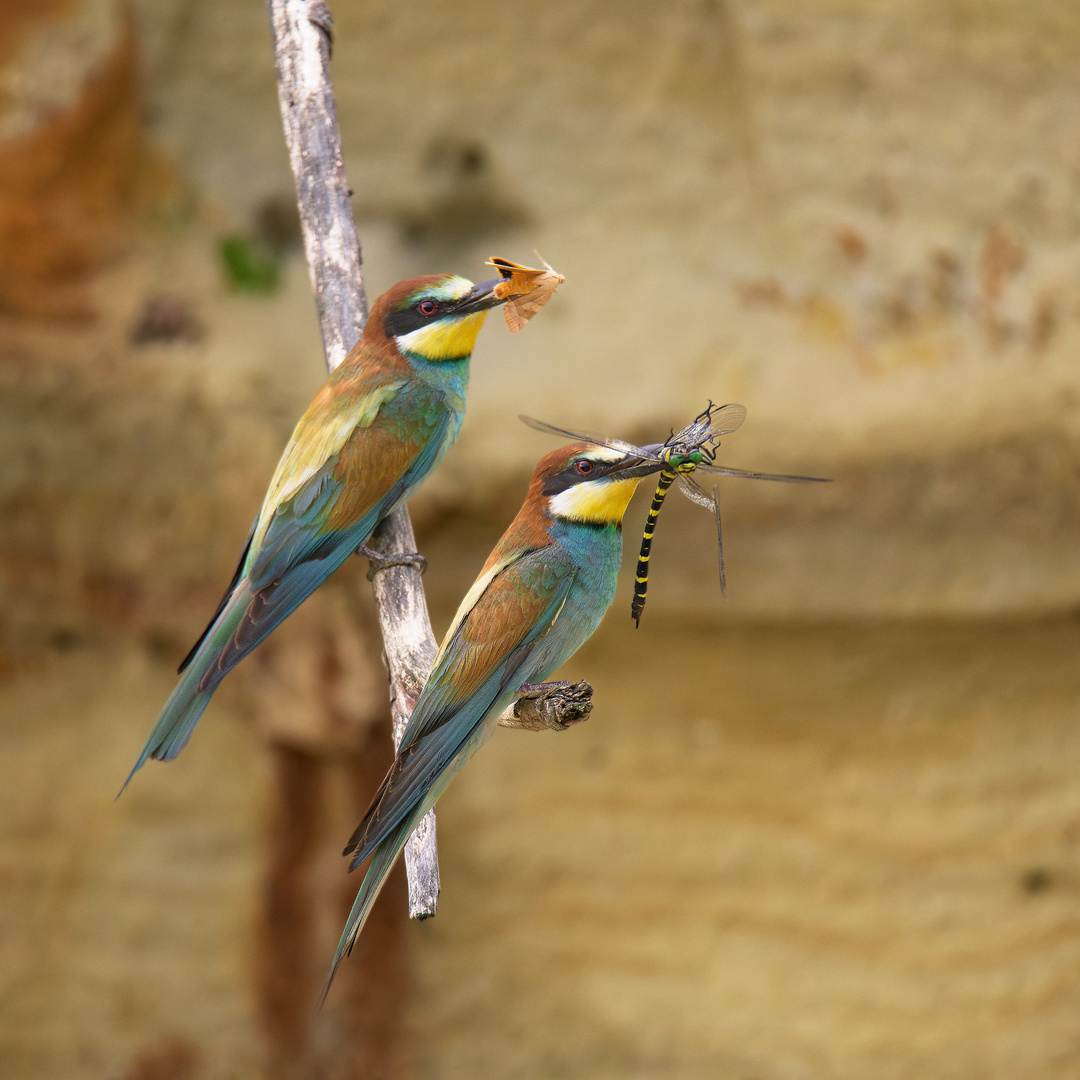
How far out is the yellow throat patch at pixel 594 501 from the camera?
5.11 feet

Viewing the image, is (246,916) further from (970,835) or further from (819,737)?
(970,835)

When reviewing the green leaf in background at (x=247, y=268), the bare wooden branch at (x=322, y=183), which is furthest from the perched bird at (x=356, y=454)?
the green leaf in background at (x=247, y=268)

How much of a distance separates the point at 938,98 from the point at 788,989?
2.63 metres

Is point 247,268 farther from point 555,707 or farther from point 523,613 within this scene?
point 555,707

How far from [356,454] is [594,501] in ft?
1.41

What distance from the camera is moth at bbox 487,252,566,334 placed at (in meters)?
1.59

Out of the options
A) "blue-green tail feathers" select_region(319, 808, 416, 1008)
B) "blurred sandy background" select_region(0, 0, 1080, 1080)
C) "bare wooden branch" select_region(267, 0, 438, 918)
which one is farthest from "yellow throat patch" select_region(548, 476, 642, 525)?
"blurred sandy background" select_region(0, 0, 1080, 1080)

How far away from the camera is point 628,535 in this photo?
10.8 ft

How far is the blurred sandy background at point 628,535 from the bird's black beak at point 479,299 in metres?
1.34

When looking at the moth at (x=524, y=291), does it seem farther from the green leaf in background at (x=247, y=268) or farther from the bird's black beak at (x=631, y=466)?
the green leaf in background at (x=247, y=268)

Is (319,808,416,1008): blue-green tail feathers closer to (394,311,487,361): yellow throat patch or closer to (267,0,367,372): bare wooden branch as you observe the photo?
(394,311,487,361): yellow throat patch

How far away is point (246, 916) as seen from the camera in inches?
141

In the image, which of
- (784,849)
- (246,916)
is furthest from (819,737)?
(246,916)

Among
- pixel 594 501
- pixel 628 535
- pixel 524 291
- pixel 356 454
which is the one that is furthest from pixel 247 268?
pixel 594 501
